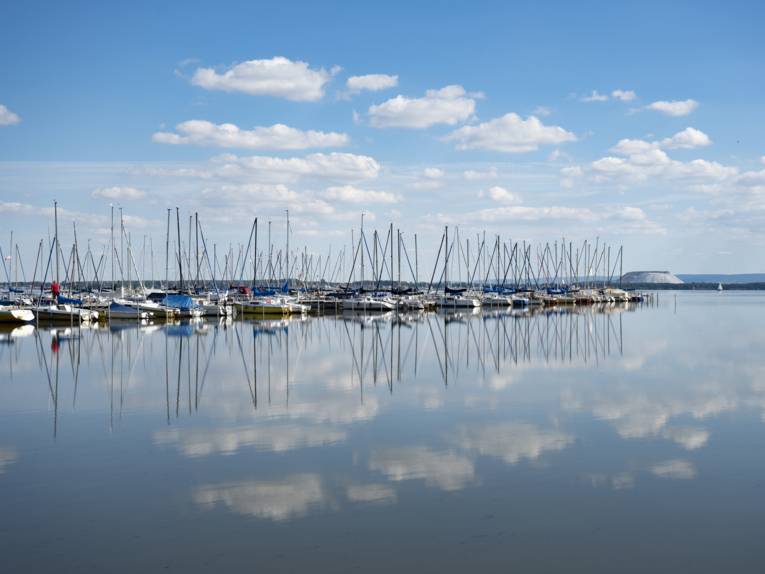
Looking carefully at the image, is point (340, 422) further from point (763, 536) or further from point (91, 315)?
point (91, 315)

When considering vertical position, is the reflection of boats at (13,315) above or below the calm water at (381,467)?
above

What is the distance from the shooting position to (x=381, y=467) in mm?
12617

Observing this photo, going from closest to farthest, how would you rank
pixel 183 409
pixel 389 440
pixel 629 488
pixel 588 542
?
pixel 588 542 < pixel 629 488 < pixel 389 440 < pixel 183 409

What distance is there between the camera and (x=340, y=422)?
1678cm

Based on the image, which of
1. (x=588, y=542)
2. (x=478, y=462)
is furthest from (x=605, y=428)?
(x=588, y=542)

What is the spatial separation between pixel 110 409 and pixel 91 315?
38027mm

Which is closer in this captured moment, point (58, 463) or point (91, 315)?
point (58, 463)

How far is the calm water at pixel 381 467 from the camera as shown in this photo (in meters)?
8.89

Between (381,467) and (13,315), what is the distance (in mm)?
44276

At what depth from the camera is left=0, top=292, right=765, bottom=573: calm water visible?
29.2 ft

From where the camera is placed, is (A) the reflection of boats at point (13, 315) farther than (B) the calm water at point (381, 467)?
Yes

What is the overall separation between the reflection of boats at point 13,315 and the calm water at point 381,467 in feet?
82.2

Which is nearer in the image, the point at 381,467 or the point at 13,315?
the point at 381,467

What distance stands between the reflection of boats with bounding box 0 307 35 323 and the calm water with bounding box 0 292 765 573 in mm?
25052
